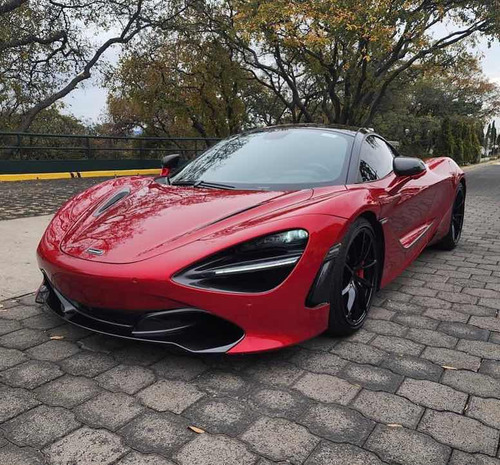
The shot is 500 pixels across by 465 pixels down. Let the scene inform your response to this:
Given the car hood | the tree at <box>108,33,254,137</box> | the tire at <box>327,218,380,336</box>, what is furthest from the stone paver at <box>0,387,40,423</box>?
the tree at <box>108,33,254,137</box>

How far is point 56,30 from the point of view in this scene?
652 inches

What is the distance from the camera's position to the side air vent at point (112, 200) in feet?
9.39

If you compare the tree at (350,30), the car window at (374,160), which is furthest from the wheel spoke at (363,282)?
the tree at (350,30)

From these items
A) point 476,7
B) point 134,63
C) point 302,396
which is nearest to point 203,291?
point 302,396

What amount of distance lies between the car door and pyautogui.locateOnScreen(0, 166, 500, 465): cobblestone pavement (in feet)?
1.78

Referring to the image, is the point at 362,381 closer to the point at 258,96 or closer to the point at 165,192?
the point at 165,192

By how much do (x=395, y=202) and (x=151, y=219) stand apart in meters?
1.69

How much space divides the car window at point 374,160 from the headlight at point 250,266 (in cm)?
105

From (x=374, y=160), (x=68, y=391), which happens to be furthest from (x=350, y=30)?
(x=68, y=391)

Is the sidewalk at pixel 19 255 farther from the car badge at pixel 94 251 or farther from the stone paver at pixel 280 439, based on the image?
the stone paver at pixel 280 439

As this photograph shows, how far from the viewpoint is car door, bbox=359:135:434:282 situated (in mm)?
3072

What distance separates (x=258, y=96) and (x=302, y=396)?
2713 centimetres

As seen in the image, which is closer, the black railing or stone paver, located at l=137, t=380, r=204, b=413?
stone paver, located at l=137, t=380, r=204, b=413

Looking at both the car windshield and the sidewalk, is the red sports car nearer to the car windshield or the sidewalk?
the car windshield
